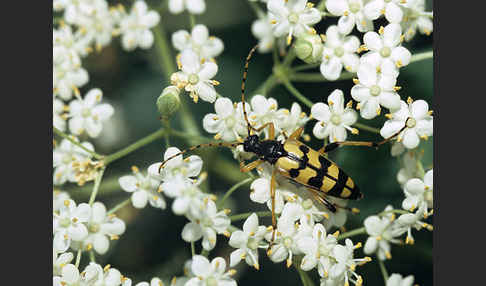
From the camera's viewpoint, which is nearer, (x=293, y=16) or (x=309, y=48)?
(x=309, y=48)

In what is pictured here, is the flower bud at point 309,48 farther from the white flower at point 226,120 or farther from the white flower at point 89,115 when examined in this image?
the white flower at point 89,115

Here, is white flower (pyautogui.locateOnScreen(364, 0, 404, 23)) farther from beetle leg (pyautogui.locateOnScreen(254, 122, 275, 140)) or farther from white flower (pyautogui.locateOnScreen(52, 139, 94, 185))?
white flower (pyautogui.locateOnScreen(52, 139, 94, 185))

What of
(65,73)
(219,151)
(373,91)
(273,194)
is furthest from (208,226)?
(65,73)

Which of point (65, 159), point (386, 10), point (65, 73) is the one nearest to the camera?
point (386, 10)

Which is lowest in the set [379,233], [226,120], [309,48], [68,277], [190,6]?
[379,233]

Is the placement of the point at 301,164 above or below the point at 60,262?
above

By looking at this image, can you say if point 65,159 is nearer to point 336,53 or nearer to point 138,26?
point 138,26

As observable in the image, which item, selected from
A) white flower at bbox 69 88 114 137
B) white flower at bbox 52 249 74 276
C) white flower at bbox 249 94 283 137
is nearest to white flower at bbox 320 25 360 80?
white flower at bbox 249 94 283 137
